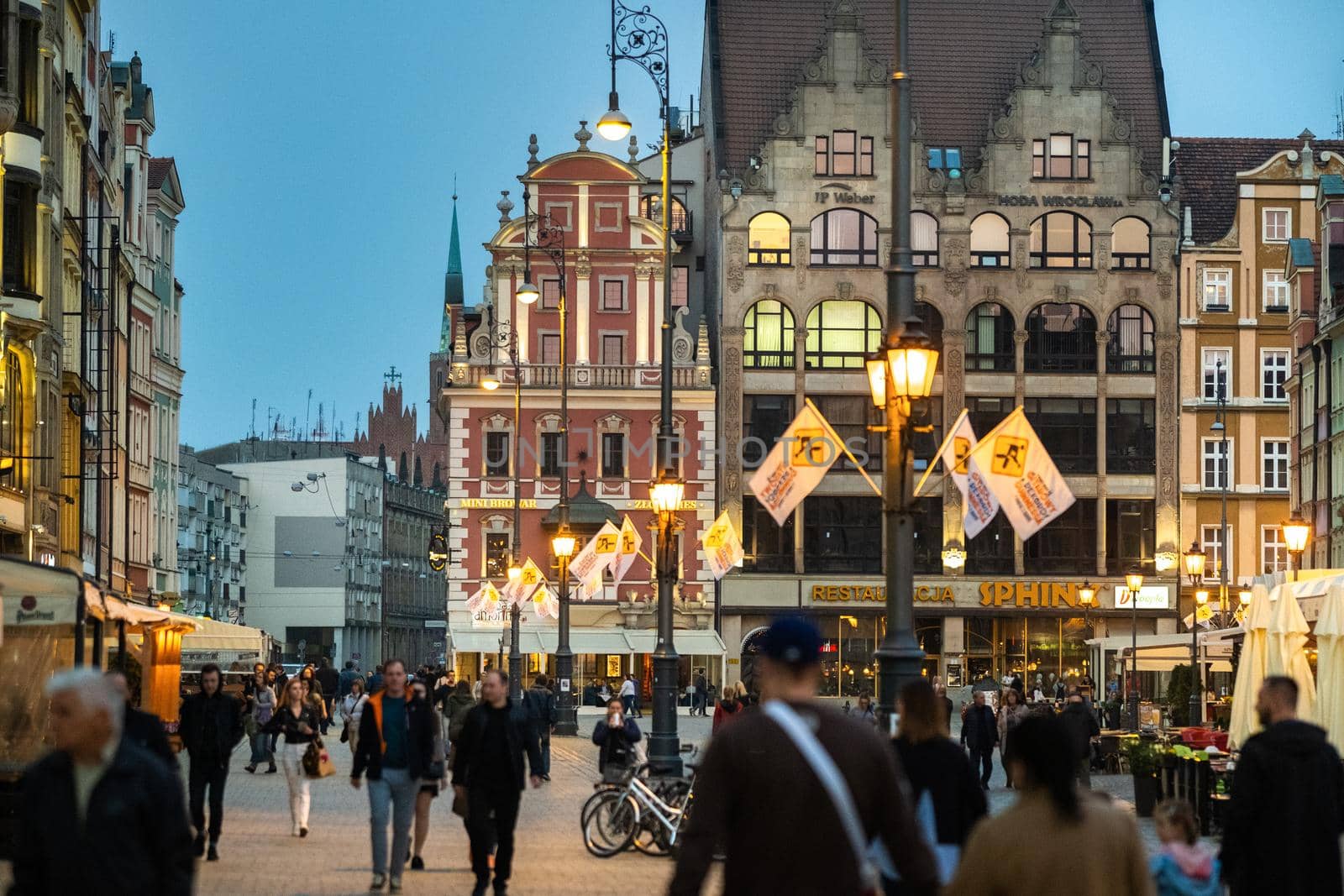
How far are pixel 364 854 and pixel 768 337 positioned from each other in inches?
2052

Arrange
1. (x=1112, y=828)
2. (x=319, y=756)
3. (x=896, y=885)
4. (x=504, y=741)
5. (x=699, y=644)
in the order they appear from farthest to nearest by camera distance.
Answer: (x=699, y=644)
(x=319, y=756)
(x=504, y=741)
(x=896, y=885)
(x=1112, y=828)

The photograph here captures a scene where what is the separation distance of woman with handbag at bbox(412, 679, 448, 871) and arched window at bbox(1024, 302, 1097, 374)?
55.3 metres

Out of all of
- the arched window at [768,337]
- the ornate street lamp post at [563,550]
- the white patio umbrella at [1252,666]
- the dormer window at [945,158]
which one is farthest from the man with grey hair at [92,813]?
the dormer window at [945,158]

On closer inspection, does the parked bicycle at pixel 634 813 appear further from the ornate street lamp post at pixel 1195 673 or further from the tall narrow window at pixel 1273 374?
the tall narrow window at pixel 1273 374

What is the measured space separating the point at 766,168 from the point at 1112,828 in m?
66.3

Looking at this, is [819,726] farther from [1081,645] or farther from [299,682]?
[1081,645]

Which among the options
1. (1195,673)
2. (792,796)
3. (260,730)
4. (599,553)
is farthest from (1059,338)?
(792,796)

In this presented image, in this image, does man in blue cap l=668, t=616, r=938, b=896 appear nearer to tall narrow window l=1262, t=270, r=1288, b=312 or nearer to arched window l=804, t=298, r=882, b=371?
arched window l=804, t=298, r=882, b=371

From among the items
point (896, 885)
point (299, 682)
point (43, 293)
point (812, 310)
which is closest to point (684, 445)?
point (812, 310)

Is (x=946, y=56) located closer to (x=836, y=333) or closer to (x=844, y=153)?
(x=844, y=153)

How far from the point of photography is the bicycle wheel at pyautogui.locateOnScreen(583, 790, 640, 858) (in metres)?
21.3

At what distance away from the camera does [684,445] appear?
7294 centimetres

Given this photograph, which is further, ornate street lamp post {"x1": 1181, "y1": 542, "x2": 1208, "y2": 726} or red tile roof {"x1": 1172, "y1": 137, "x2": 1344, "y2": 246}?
red tile roof {"x1": 1172, "y1": 137, "x2": 1344, "y2": 246}

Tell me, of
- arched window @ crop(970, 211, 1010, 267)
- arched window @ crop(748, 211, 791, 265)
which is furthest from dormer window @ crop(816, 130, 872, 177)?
arched window @ crop(970, 211, 1010, 267)
